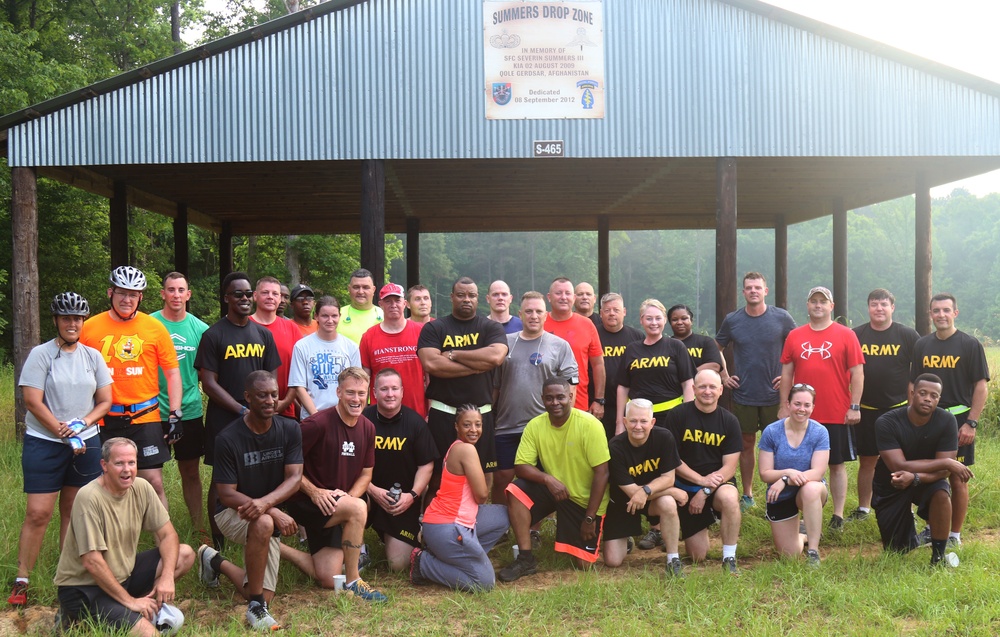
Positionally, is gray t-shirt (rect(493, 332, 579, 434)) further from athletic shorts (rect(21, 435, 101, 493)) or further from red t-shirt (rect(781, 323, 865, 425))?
athletic shorts (rect(21, 435, 101, 493))

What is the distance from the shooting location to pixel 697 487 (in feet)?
20.0

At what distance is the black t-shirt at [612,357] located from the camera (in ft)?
24.1

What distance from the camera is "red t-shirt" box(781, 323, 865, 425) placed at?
22.3 ft

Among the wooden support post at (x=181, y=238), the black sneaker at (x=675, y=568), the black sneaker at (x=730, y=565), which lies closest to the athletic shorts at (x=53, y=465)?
the black sneaker at (x=675, y=568)

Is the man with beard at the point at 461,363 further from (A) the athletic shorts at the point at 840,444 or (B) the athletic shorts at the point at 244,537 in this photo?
(A) the athletic shorts at the point at 840,444

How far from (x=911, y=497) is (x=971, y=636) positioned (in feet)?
4.72

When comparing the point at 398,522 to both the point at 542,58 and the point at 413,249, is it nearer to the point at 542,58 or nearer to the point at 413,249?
the point at 542,58

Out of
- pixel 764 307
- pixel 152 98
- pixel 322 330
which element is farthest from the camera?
pixel 152 98

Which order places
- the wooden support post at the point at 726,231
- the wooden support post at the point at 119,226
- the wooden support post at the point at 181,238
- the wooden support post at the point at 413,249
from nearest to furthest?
1. the wooden support post at the point at 726,231
2. the wooden support post at the point at 119,226
3. the wooden support post at the point at 181,238
4. the wooden support post at the point at 413,249

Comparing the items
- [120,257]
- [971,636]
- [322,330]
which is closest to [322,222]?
[120,257]

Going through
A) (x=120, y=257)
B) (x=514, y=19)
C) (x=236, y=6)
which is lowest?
(x=120, y=257)

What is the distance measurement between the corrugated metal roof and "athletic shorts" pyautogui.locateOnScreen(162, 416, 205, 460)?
473cm

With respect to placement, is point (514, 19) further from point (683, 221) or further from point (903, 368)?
point (683, 221)

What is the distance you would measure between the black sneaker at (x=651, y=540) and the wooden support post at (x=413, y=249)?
1029 cm
